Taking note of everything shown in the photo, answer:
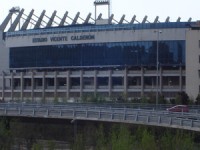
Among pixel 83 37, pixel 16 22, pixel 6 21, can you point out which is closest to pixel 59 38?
pixel 83 37

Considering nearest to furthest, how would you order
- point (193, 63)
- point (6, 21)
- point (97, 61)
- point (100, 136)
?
point (100, 136)
point (193, 63)
point (97, 61)
point (6, 21)

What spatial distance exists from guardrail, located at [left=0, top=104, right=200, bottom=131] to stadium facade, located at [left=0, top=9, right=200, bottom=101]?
35.1m

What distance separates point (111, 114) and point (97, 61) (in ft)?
183

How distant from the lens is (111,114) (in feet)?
142

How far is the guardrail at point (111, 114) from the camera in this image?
37.2m

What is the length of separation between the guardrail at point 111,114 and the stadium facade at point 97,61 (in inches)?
1382

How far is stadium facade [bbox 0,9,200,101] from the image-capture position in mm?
91312

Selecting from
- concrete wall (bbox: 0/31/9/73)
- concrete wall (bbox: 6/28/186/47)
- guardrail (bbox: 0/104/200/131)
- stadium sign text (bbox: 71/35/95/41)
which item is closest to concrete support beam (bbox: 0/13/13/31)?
concrete wall (bbox: 0/31/9/73)

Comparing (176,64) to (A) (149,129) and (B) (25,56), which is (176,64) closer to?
(B) (25,56)

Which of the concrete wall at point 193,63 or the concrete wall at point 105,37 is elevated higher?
the concrete wall at point 105,37

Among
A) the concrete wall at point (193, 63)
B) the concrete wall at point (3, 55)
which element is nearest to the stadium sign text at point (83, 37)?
the concrete wall at point (3, 55)

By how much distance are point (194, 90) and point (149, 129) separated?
40.1 metres

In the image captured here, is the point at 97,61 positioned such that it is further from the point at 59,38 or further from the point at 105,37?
the point at 59,38

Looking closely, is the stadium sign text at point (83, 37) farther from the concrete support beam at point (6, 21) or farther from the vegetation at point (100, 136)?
the vegetation at point (100, 136)
